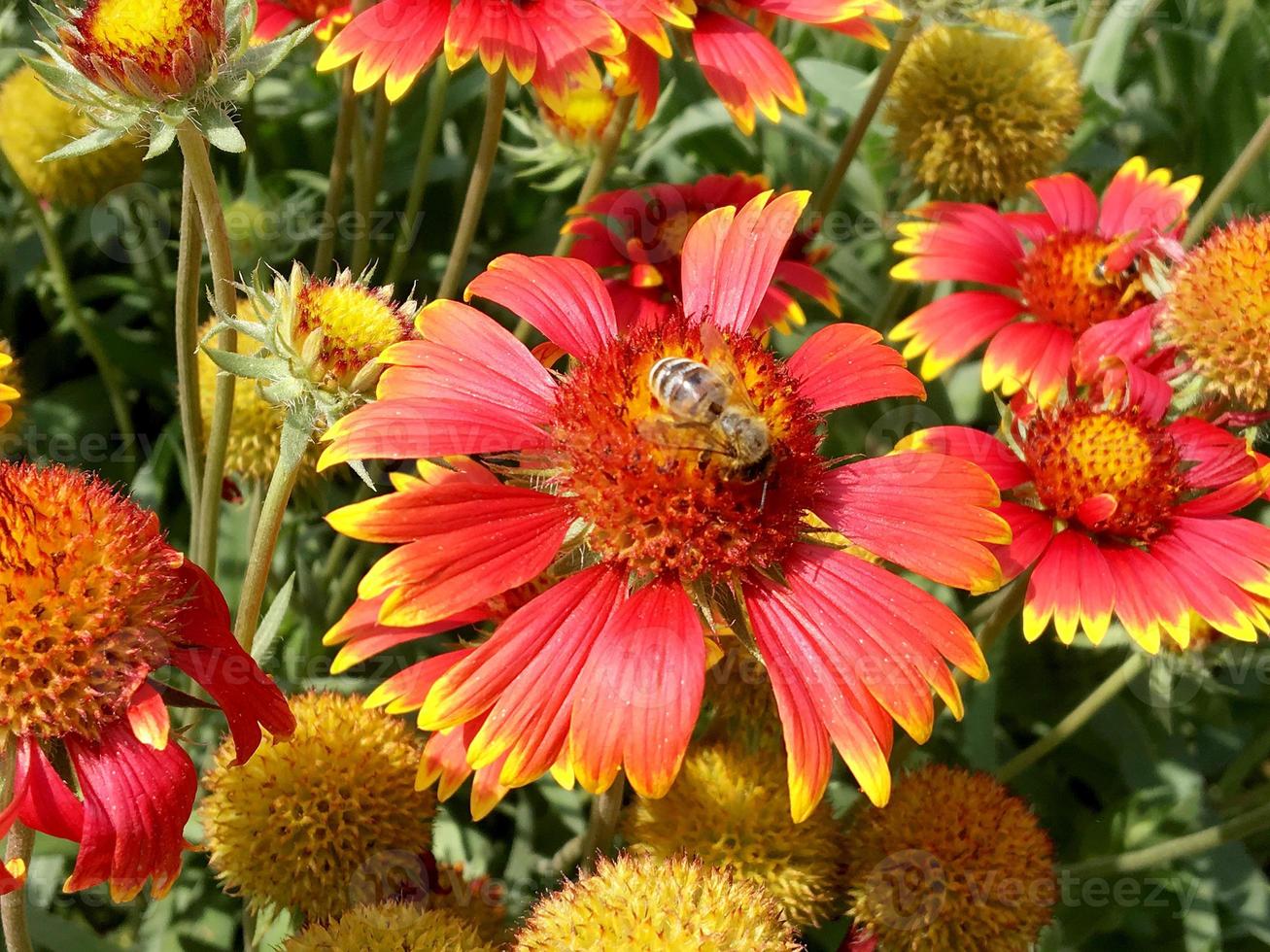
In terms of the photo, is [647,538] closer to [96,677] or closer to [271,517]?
[271,517]

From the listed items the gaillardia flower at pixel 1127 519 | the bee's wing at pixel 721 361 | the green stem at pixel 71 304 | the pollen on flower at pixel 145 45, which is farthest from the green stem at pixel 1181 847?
the green stem at pixel 71 304

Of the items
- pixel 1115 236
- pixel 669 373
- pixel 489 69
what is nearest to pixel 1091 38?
pixel 1115 236

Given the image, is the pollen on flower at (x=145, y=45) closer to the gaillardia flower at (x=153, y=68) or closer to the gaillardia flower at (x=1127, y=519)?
the gaillardia flower at (x=153, y=68)

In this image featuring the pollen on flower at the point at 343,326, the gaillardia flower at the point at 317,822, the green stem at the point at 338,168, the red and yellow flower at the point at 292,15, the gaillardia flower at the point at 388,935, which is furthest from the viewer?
the green stem at the point at 338,168

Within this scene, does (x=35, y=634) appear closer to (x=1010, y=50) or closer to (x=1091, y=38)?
(x=1010, y=50)

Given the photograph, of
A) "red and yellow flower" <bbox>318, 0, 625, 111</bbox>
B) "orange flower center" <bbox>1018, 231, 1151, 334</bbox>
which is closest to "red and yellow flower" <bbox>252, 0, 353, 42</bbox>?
"red and yellow flower" <bbox>318, 0, 625, 111</bbox>

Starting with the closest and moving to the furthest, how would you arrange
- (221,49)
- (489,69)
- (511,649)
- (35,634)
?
1. (35,634)
2. (511,649)
3. (221,49)
4. (489,69)

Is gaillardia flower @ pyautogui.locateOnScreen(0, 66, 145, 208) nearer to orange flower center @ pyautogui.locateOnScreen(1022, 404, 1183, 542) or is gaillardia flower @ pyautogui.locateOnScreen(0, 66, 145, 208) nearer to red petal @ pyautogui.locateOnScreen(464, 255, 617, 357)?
red petal @ pyautogui.locateOnScreen(464, 255, 617, 357)
